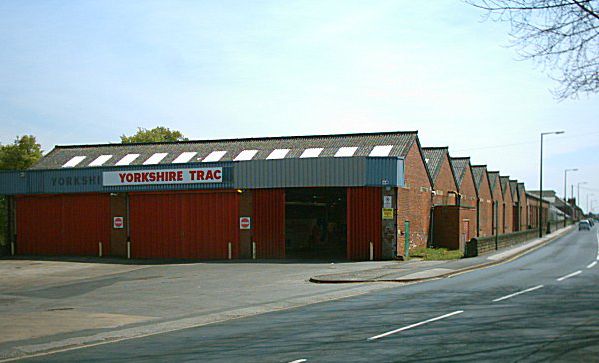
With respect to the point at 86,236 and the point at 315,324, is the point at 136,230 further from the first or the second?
the point at 315,324

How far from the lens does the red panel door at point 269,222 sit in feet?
119

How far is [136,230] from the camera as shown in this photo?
39219mm

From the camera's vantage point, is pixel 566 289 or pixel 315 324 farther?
pixel 566 289

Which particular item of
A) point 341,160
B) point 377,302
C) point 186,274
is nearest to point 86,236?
point 186,274

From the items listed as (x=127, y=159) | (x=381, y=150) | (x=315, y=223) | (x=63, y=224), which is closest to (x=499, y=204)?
(x=315, y=223)

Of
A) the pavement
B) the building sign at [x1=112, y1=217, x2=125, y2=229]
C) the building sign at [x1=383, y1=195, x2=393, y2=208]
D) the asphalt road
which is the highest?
the building sign at [x1=383, y1=195, x2=393, y2=208]

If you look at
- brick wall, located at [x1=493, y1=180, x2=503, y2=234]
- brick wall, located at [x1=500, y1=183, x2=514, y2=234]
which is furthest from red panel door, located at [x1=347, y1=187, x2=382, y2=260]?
brick wall, located at [x1=500, y1=183, x2=514, y2=234]

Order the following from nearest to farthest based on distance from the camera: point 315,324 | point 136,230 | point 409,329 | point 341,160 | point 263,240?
point 409,329
point 315,324
point 341,160
point 263,240
point 136,230

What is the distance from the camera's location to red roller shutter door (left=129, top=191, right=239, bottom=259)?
3712 cm

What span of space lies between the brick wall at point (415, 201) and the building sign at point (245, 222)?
26.5 feet

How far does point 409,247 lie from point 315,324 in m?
23.3

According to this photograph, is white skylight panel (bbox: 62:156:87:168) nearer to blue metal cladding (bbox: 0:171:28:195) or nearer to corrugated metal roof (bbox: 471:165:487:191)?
blue metal cladding (bbox: 0:171:28:195)

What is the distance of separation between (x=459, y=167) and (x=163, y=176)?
2732 centimetres

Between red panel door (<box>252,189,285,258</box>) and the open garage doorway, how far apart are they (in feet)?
8.71
